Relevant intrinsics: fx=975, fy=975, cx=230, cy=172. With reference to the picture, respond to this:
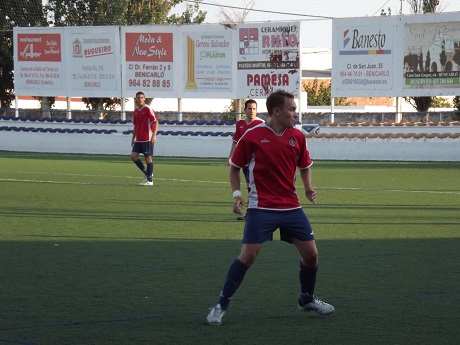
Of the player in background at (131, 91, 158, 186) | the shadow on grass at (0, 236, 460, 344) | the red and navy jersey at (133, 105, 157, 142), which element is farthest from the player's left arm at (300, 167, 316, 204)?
the red and navy jersey at (133, 105, 157, 142)

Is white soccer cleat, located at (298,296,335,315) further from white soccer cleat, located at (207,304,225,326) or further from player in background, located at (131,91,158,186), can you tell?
player in background, located at (131,91,158,186)

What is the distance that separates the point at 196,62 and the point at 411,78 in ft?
29.1

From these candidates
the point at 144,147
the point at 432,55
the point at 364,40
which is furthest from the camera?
the point at 364,40

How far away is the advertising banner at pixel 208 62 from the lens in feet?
130

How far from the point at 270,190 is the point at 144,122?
15419mm

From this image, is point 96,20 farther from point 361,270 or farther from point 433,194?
point 361,270

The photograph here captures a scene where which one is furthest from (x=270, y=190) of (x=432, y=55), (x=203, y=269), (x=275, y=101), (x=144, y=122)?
(x=432, y=55)

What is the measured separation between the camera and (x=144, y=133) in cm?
2281

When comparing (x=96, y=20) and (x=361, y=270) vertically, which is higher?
(x=96, y=20)

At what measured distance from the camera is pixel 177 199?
61.8 feet

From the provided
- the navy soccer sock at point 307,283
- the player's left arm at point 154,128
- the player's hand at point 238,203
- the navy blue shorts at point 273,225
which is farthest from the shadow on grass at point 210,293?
the player's left arm at point 154,128

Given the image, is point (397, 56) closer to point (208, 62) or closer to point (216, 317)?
point (208, 62)

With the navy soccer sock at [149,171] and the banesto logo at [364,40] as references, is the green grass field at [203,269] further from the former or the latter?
the banesto logo at [364,40]

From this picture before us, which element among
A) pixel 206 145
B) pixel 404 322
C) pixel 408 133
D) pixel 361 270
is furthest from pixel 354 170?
pixel 404 322
